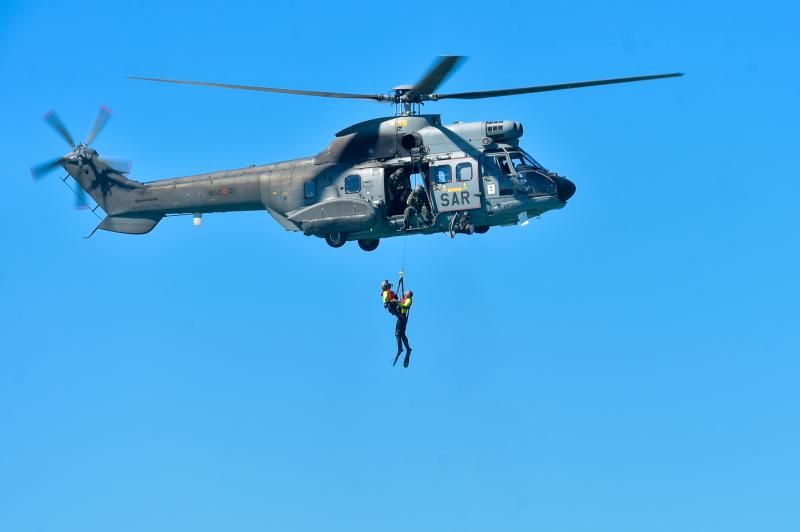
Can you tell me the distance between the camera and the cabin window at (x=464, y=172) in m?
35.1

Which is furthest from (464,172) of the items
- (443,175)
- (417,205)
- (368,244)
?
(368,244)

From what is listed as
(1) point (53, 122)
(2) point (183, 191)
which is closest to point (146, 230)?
(2) point (183, 191)

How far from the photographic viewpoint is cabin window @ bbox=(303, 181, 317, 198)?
3703cm

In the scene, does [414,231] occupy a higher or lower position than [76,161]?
lower

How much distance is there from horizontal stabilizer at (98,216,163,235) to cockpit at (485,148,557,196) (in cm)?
1120

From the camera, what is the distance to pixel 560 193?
35.0 meters

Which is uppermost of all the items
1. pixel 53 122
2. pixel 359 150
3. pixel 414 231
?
pixel 53 122

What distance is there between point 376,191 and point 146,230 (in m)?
8.41

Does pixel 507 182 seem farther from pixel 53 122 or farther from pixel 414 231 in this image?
pixel 53 122

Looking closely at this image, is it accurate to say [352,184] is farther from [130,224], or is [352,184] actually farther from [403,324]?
[130,224]

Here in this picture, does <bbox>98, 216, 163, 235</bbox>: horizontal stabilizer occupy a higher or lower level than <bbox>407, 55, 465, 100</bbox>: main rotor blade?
lower

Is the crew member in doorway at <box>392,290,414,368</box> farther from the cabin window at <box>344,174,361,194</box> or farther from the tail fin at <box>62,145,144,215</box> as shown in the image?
the tail fin at <box>62,145,144,215</box>

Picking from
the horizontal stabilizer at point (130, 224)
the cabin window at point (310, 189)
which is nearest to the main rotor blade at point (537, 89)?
the cabin window at point (310, 189)

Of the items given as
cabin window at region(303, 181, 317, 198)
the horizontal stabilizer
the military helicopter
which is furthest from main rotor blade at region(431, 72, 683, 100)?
the horizontal stabilizer
